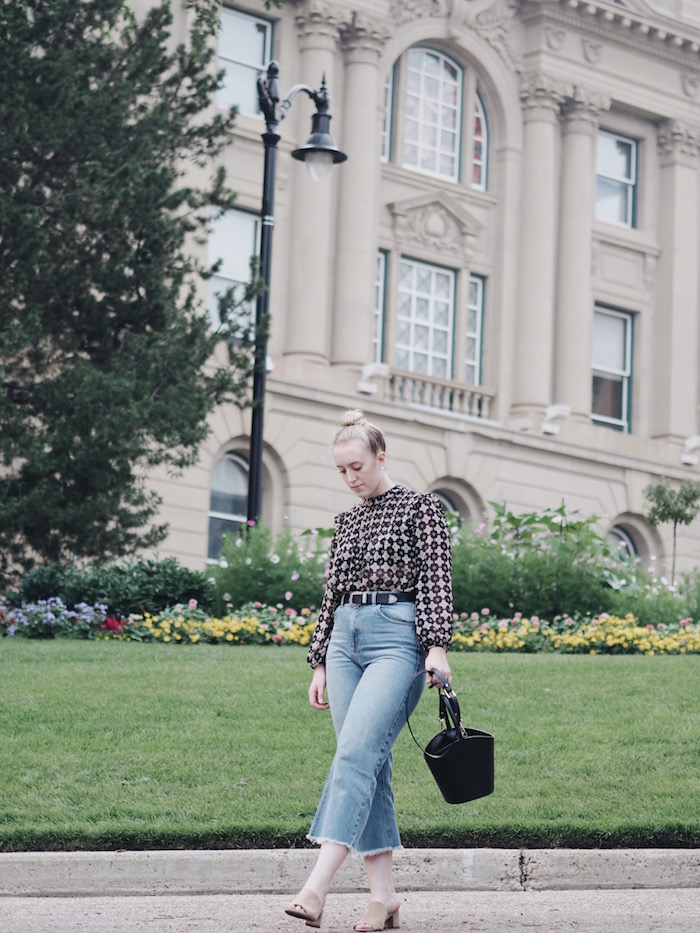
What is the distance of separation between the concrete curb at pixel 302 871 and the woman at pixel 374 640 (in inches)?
54.4

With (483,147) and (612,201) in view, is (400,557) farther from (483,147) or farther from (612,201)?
(612,201)

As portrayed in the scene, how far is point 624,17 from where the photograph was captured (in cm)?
3616

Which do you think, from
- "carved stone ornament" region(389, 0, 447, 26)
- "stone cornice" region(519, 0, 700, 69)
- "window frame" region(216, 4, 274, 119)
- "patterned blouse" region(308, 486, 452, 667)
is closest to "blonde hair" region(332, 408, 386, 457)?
"patterned blouse" region(308, 486, 452, 667)

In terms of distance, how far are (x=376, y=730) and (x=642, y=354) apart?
1257 inches

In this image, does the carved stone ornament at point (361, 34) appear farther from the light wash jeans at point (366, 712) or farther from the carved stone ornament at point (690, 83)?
the light wash jeans at point (366, 712)

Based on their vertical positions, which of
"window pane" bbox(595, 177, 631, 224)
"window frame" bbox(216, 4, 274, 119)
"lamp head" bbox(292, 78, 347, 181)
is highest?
"window frame" bbox(216, 4, 274, 119)

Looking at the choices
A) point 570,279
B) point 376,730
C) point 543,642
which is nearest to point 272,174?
point 543,642

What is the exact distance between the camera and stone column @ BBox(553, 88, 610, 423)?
35.5m

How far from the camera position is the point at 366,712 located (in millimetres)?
6480

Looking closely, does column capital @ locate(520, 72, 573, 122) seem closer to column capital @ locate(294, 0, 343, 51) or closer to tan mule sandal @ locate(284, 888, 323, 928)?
column capital @ locate(294, 0, 343, 51)

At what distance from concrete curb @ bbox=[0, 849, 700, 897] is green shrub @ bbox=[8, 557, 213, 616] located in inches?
387

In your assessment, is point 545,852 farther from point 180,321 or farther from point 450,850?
point 180,321

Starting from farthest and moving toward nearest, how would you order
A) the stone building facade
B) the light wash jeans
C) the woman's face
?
the stone building facade → the woman's face → the light wash jeans

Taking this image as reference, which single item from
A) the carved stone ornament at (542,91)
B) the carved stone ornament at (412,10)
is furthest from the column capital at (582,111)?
the carved stone ornament at (412,10)
